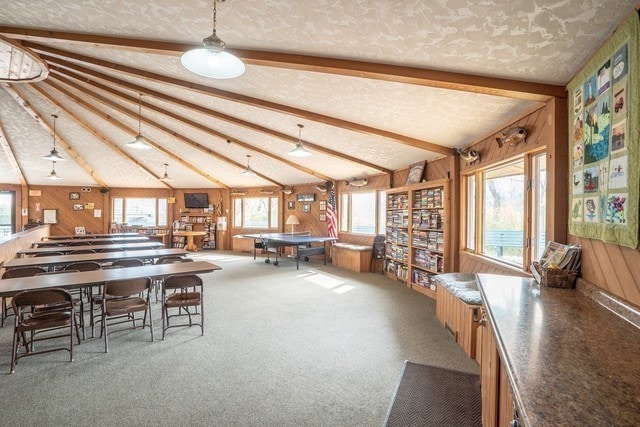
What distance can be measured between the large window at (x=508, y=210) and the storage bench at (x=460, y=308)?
0.58 meters

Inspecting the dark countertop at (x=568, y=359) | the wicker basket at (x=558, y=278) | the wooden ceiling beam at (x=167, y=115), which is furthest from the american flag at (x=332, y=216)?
the dark countertop at (x=568, y=359)

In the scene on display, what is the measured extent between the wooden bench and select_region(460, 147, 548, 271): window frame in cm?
289

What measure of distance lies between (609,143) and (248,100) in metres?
3.94

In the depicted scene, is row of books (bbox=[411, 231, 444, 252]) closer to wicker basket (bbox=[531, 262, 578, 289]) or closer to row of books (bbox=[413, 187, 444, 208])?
row of books (bbox=[413, 187, 444, 208])

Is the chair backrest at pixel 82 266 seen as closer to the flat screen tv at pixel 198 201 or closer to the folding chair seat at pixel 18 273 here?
the folding chair seat at pixel 18 273

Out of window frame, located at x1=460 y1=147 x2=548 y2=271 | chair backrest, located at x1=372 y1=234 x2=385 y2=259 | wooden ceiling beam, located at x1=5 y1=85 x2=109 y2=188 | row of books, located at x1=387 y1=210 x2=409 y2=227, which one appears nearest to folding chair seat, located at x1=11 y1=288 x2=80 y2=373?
window frame, located at x1=460 y1=147 x2=548 y2=271

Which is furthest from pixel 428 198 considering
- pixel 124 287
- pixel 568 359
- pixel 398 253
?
pixel 124 287

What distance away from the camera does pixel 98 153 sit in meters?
8.64

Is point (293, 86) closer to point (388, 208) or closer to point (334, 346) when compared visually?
point (334, 346)

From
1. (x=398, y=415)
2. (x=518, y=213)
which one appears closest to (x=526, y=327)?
(x=398, y=415)

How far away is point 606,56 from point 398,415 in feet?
8.98

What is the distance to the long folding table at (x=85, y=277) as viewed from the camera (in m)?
2.90

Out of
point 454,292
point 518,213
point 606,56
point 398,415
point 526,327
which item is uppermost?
point 606,56

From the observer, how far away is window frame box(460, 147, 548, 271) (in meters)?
3.32
